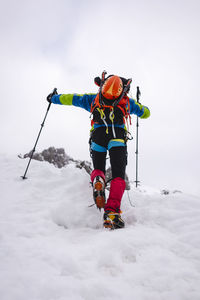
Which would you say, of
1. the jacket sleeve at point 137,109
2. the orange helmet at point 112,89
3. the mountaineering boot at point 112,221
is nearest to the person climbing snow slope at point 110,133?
the orange helmet at point 112,89

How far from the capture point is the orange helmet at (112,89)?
422cm

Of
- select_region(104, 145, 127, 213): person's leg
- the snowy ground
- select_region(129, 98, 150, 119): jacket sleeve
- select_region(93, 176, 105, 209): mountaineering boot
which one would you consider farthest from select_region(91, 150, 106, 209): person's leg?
select_region(129, 98, 150, 119): jacket sleeve

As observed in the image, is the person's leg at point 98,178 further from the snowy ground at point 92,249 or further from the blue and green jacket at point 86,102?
the blue and green jacket at point 86,102

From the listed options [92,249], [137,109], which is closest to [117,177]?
[92,249]

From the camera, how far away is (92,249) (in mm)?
2369

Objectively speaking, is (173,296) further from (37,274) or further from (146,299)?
(37,274)

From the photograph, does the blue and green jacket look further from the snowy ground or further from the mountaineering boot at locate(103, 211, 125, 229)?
the mountaineering boot at locate(103, 211, 125, 229)

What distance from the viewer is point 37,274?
1.76 m

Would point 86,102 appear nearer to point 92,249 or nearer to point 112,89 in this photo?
point 112,89

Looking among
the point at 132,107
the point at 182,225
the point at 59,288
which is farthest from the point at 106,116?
the point at 59,288

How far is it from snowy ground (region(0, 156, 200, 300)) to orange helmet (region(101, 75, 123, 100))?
235 cm

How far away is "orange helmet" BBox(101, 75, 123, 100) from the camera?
4.22 metres

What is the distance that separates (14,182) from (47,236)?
274 cm

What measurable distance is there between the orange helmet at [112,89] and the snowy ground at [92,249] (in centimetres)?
235
